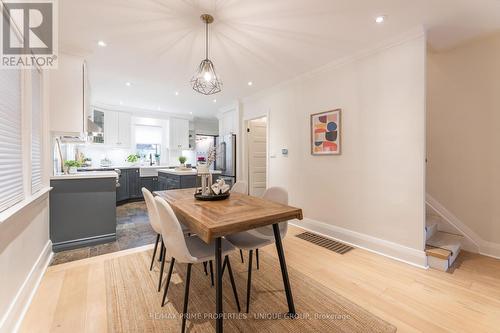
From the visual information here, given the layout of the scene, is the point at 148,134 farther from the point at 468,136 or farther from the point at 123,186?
the point at 468,136

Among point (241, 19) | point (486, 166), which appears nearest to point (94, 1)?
point (241, 19)

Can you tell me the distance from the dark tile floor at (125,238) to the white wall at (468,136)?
4.15 meters

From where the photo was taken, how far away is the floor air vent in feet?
9.27

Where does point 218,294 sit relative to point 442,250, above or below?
above

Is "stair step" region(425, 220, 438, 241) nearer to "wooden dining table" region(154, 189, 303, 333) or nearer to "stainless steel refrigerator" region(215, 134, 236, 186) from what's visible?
"wooden dining table" region(154, 189, 303, 333)

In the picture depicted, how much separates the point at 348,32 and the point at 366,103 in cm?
89

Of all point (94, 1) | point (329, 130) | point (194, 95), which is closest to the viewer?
point (94, 1)

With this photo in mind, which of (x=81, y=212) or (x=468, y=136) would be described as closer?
(x=468, y=136)

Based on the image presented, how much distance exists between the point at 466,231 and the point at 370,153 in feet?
5.08

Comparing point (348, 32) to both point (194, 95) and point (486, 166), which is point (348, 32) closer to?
point (486, 166)


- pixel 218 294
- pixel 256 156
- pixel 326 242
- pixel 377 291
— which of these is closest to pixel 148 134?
pixel 256 156

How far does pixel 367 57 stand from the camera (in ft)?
9.08

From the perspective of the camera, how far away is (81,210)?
2.86m

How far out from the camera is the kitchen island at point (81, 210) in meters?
2.73
